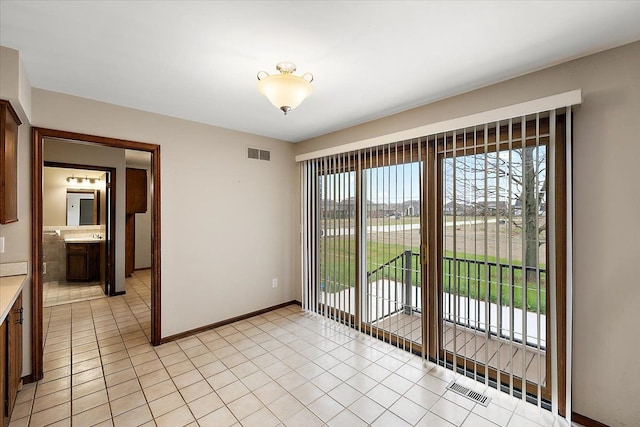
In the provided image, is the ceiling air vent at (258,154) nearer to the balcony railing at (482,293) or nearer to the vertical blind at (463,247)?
the vertical blind at (463,247)

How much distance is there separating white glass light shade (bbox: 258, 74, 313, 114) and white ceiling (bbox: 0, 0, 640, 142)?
0.68 ft

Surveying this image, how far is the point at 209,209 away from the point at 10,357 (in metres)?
2.04

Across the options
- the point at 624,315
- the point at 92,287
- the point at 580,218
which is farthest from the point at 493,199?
the point at 92,287

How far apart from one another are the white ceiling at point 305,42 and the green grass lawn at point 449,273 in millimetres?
1518

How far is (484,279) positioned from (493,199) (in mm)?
659

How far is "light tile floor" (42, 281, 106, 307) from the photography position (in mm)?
4529

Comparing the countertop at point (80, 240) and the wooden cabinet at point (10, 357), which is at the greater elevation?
the countertop at point (80, 240)

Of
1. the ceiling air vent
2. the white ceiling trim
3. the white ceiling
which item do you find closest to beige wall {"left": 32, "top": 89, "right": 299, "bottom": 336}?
the ceiling air vent

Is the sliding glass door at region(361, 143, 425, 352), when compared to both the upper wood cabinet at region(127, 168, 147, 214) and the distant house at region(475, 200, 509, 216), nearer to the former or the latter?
the distant house at region(475, 200, 509, 216)

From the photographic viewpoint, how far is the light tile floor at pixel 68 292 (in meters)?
4.53

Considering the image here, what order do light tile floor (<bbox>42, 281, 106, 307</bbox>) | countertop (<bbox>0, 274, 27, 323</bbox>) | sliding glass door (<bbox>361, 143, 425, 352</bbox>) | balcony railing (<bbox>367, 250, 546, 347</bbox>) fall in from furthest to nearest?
light tile floor (<bbox>42, 281, 106, 307</bbox>) < sliding glass door (<bbox>361, 143, 425, 352</bbox>) < balcony railing (<bbox>367, 250, 546, 347</bbox>) < countertop (<bbox>0, 274, 27, 323</bbox>)

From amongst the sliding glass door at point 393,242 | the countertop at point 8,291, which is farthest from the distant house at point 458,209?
the countertop at point 8,291

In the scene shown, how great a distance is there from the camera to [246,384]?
7.98 ft

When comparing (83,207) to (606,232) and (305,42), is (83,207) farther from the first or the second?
(606,232)
